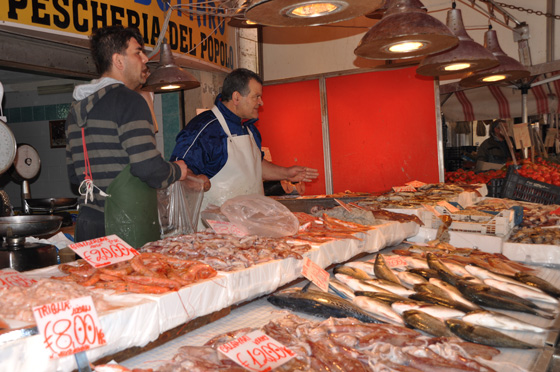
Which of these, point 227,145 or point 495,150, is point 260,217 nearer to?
point 227,145

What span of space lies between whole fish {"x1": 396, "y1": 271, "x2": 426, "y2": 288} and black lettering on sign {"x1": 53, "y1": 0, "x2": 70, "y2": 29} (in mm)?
4166

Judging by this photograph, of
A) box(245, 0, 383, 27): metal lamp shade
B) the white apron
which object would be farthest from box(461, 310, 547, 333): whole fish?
the white apron

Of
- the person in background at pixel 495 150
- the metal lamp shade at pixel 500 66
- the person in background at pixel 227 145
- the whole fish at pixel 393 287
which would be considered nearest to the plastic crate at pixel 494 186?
the metal lamp shade at pixel 500 66

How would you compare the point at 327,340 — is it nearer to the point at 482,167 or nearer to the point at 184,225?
the point at 184,225

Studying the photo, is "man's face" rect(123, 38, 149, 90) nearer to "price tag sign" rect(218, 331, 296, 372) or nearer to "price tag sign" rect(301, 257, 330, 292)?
"price tag sign" rect(301, 257, 330, 292)

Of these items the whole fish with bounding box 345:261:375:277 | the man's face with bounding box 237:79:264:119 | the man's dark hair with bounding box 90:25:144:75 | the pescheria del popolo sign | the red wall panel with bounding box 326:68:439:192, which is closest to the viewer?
the whole fish with bounding box 345:261:375:277

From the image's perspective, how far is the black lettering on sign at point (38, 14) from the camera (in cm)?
470

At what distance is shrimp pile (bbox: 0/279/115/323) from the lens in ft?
5.29

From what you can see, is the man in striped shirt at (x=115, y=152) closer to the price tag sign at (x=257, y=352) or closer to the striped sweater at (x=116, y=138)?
the striped sweater at (x=116, y=138)

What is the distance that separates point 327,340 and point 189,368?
0.54 metres

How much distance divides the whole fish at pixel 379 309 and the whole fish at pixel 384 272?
1.27ft

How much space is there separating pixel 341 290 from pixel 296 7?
1617mm

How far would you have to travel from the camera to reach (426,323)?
211 cm

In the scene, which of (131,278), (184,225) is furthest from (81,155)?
(131,278)
